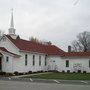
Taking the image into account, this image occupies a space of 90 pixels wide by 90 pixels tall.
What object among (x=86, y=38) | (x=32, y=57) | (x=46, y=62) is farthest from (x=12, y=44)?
(x=86, y=38)

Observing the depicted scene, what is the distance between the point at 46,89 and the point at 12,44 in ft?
85.8

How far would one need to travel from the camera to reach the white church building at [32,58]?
43.9m

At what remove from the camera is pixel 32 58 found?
162ft

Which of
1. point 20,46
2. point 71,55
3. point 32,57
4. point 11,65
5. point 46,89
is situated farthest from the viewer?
point 71,55

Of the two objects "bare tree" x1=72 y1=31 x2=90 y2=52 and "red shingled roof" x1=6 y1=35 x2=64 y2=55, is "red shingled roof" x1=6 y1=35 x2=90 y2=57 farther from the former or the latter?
"bare tree" x1=72 y1=31 x2=90 y2=52

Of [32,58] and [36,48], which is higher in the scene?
[36,48]

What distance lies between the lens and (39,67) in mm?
51781

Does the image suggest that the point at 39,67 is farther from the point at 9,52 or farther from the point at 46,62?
the point at 9,52

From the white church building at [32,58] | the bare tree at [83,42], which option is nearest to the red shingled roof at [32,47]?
the white church building at [32,58]

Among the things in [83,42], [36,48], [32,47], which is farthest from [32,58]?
[83,42]

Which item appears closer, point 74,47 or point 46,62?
point 46,62

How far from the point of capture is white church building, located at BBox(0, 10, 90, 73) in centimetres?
4394

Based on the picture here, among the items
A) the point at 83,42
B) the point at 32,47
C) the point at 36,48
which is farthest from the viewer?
the point at 83,42

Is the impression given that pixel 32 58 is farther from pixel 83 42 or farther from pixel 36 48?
pixel 83 42
